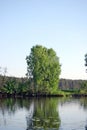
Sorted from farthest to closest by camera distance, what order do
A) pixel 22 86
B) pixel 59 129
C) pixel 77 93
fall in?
pixel 77 93
pixel 22 86
pixel 59 129

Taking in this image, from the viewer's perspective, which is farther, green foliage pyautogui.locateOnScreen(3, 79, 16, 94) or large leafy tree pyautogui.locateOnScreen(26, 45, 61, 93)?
large leafy tree pyautogui.locateOnScreen(26, 45, 61, 93)

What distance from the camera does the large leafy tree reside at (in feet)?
290

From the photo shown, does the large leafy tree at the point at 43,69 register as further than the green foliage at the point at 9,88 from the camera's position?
Yes

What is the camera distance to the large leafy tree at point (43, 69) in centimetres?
8825

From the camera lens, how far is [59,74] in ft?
303

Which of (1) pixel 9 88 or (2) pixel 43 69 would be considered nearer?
(1) pixel 9 88

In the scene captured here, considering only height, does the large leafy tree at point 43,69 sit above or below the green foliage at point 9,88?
above

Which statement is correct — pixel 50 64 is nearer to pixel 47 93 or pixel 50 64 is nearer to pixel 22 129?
pixel 47 93

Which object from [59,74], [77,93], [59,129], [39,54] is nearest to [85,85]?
[77,93]

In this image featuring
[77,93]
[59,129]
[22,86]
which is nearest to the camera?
[59,129]

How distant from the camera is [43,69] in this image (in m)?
89.4

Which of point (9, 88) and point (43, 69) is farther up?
point (43, 69)

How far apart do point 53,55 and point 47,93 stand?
1036 cm

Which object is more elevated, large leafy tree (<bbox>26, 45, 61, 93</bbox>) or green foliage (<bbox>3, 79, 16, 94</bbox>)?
large leafy tree (<bbox>26, 45, 61, 93</bbox>)
